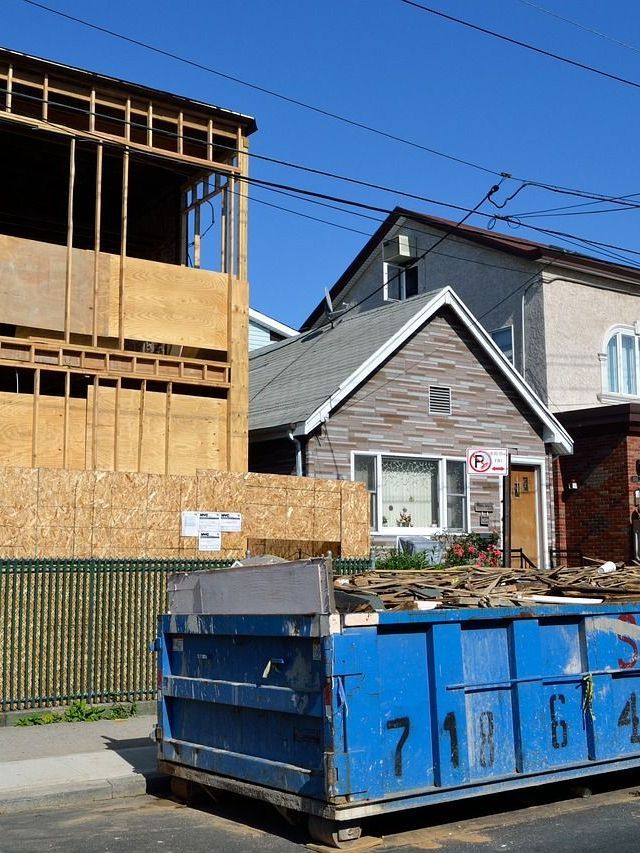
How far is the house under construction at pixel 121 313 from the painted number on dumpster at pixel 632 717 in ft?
28.4

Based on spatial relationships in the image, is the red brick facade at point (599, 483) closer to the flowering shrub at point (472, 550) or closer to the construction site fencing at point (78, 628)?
the flowering shrub at point (472, 550)

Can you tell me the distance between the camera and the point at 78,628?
12.5m

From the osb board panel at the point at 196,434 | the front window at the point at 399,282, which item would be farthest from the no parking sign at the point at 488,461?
the front window at the point at 399,282

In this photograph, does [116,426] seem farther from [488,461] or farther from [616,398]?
[616,398]

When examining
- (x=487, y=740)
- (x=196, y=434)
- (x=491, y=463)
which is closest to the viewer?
(x=487, y=740)

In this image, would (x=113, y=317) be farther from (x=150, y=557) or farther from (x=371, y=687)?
(x=371, y=687)

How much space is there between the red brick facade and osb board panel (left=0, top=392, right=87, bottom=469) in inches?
427

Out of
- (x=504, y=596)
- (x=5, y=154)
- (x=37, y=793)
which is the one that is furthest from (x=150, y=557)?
(x=5, y=154)

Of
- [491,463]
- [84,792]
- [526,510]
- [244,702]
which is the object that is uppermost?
[491,463]

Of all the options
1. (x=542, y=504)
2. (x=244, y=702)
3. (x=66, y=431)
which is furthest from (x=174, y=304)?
(x=244, y=702)

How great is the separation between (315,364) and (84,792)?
1323 centimetres

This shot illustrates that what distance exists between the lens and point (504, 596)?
8094 millimetres

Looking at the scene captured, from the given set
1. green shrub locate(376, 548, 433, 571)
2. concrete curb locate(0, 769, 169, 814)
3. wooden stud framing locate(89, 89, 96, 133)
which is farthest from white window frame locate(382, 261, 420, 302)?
concrete curb locate(0, 769, 169, 814)

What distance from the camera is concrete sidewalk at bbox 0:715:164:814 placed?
8648 mm
